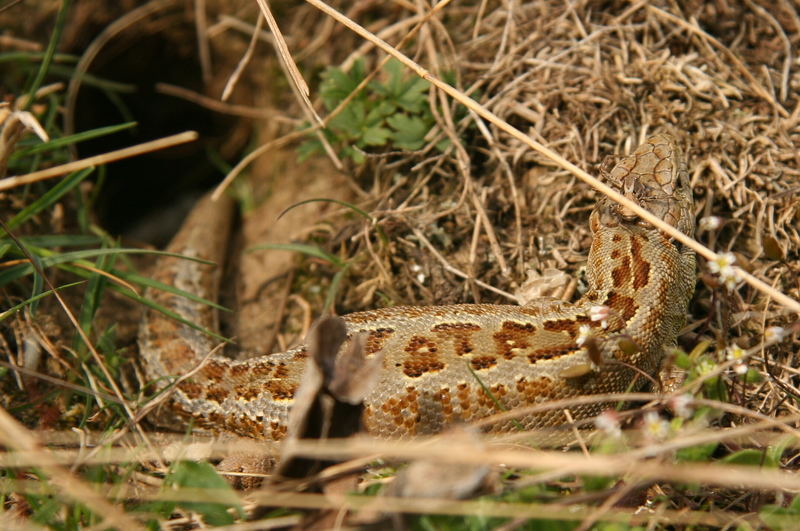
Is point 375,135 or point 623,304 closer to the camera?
point 623,304

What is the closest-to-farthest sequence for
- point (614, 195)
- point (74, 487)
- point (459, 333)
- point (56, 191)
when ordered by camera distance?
point (74, 487) < point (614, 195) < point (459, 333) < point (56, 191)

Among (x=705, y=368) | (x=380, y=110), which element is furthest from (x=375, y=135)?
(x=705, y=368)

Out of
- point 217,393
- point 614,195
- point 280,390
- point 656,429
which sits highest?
point 614,195

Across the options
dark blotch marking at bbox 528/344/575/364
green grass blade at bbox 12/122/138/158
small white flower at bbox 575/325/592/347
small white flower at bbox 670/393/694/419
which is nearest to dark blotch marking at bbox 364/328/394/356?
dark blotch marking at bbox 528/344/575/364

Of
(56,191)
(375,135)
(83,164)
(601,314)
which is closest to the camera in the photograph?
(601,314)

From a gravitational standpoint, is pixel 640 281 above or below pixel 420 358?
above

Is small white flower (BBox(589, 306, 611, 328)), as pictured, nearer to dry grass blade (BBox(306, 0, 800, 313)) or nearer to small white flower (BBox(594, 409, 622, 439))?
dry grass blade (BBox(306, 0, 800, 313))

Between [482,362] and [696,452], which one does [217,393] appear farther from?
[696,452]

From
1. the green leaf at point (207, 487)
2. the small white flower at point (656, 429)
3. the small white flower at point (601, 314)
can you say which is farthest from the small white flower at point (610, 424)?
the green leaf at point (207, 487)
